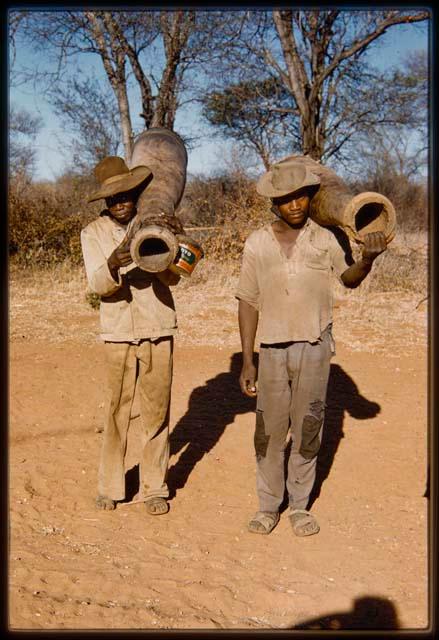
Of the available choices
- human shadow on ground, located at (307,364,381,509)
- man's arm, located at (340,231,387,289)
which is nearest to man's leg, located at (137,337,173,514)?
human shadow on ground, located at (307,364,381,509)

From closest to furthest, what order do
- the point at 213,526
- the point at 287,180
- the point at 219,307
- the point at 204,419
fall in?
the point at 287,180 → the point at 213,526 → the point at 204,419 → the point at 219,307

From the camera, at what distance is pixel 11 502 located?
4910mm

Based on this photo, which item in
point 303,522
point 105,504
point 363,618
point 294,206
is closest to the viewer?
point 363,618

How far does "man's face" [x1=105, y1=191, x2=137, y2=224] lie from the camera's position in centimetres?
437

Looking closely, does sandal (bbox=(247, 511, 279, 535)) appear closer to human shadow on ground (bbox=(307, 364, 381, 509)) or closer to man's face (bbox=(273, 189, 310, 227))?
human shadow on ground (bbox=(307, 364, 381, 509))

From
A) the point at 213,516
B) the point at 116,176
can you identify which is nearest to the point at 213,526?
the point at 213,516

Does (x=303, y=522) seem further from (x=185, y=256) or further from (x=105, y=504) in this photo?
(x=185, y=256)

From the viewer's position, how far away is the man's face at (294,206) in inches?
161

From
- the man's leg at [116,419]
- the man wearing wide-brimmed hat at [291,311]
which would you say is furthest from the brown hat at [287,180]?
the man's leg at [116,419]

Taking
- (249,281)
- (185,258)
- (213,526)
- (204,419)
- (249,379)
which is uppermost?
(185,258)

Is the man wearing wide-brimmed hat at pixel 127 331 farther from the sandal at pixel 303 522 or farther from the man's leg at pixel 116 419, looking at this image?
the sandal at pixel 303 522

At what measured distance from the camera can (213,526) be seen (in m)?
4.61

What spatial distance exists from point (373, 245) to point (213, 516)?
201 cm

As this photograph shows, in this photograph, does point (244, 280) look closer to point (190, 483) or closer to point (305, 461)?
point (305, 461)
